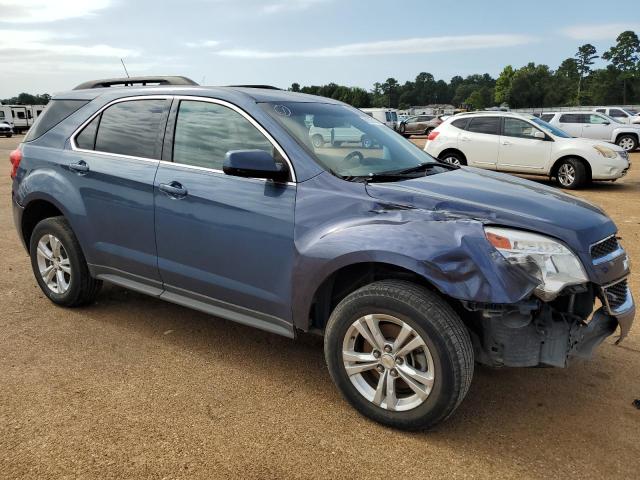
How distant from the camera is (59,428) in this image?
2.96 metres

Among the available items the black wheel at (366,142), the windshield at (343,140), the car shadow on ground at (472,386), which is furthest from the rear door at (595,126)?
the black wheel at (366,142)

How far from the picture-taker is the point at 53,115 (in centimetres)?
464

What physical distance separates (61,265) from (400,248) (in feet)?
10.0

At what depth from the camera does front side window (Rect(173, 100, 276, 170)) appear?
3.53 meters

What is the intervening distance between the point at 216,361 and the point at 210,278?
591 mm

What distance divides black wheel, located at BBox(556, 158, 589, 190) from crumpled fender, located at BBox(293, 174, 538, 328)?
403 inches

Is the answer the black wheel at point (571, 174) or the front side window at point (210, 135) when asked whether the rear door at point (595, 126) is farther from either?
the front side window at point (210, 135)

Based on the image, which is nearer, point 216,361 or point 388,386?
point 388,386

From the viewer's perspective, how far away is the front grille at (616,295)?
294 centimetres

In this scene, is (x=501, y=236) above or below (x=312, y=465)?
above

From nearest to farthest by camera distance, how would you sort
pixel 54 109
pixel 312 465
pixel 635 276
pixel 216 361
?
pixel 312 465, pixel 216 361, pixel 54 109, pixel 635 276

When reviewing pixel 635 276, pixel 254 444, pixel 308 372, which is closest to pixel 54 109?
pixel 308 372

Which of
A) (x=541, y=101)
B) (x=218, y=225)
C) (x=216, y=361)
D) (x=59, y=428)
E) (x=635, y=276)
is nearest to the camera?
(x=59, y=428)

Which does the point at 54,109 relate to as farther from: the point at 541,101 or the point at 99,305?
the point at 541,101
